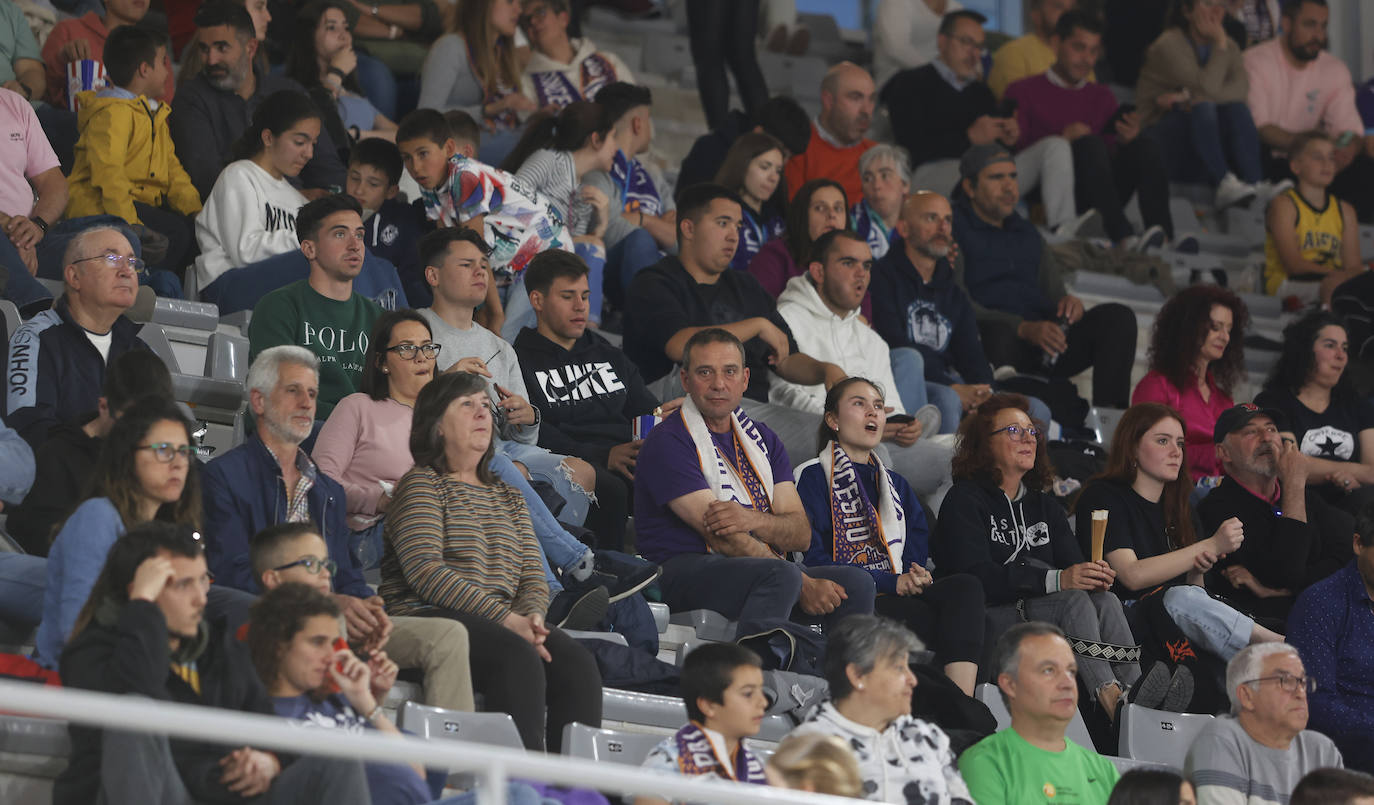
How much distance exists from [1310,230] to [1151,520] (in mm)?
3675

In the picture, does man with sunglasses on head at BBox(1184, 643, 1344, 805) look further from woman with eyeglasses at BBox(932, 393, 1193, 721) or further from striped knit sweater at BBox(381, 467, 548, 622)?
striped knit sweater at BBox(381, 467, 548, 622)

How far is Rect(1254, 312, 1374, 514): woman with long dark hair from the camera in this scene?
638cm

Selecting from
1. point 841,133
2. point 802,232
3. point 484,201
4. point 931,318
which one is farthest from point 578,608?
point 841,133

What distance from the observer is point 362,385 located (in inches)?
188

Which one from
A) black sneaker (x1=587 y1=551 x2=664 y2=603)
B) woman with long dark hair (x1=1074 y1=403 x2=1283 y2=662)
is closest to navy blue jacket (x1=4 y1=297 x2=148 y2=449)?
black sneaker (x1=587 y1=551 x2=664 y2=603)

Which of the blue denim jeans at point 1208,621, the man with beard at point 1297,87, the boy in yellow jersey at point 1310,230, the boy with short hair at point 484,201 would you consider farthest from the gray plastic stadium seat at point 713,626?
the man with beard at point 1297,87

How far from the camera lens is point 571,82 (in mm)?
8164

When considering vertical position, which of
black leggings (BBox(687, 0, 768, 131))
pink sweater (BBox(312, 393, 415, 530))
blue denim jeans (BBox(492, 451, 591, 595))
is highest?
black leggings (BBox(687, 0, 768, 131))

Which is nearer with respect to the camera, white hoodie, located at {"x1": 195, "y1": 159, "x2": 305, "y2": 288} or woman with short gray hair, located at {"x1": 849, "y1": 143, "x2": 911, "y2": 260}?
white hoodie, located at {"x1": 195, "y1": 159, "x2": 305, "y2": 288}

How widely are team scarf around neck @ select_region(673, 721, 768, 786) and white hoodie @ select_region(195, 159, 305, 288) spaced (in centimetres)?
273

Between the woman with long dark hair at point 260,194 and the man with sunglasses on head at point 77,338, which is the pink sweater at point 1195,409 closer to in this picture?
the woman with long dark hair at point 260,194

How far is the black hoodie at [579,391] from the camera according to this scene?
5.52 m

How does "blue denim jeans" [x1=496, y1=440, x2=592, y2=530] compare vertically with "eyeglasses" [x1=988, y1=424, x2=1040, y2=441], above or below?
below

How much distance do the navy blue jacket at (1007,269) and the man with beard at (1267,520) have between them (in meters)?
1.73
